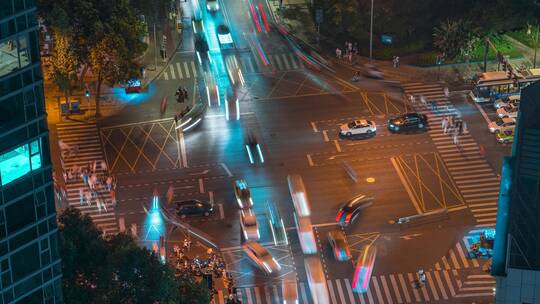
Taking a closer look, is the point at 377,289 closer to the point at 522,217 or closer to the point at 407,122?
the point at 522,217

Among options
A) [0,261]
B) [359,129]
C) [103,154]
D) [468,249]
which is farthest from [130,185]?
[0,261]

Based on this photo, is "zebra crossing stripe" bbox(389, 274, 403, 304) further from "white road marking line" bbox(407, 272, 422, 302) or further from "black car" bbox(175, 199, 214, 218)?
"black car" bbox(175, 199, 214, 218)

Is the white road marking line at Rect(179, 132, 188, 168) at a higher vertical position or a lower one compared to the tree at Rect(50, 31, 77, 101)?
lower

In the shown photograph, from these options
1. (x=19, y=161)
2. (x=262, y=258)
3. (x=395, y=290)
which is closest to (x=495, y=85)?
(x=395, y=290)

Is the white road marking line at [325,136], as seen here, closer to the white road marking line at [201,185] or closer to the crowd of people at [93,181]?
the white road marking line at [201,185]

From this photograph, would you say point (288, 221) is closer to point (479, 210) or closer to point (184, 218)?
point (184, 218)

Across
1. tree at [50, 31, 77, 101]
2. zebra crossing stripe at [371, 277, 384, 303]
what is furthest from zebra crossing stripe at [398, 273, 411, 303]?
tree at [50, 31, 77, 101]
